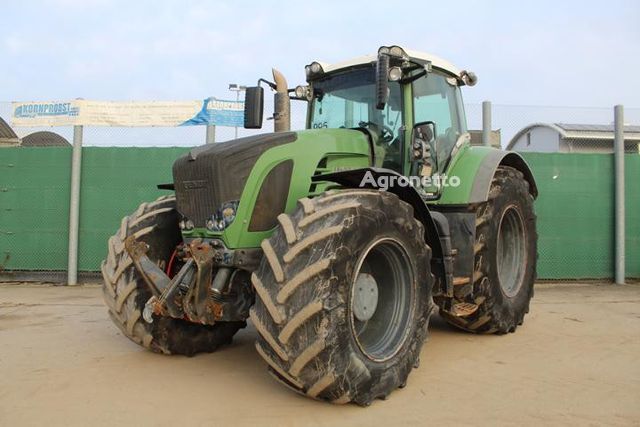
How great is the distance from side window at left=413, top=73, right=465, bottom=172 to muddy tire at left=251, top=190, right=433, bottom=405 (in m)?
1.58

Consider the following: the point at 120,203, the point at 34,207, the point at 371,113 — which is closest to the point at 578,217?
the point at 371,113

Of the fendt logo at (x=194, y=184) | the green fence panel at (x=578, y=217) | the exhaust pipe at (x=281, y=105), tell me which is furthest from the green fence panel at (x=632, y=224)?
the fendt logo at (x=194, y=184)

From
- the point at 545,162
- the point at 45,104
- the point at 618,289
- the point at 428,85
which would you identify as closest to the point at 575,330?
the point at 428,85

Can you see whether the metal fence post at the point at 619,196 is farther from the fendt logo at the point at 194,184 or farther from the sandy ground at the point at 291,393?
the fendt logo at the point at 194,184

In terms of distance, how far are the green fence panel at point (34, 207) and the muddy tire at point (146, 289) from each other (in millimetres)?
5213

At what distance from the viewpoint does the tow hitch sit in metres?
3.43

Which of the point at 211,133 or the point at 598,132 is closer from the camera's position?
the point at 211,133

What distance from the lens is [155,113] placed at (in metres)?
8.69

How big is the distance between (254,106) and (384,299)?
218 centimetres

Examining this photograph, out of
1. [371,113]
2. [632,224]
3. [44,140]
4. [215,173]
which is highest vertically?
[44,140]

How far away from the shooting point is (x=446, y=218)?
4.79m

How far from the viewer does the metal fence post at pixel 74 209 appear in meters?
8.53

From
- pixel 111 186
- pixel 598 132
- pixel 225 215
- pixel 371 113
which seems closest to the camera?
pixel 225 215

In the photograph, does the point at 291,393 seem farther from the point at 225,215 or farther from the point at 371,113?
the point at 371,113
